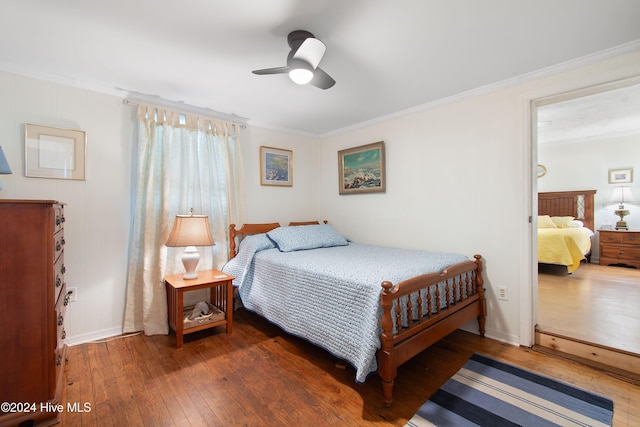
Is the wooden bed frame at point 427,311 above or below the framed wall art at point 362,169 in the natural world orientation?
below

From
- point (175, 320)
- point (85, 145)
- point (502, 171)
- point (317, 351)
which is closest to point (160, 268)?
point (175, 320)

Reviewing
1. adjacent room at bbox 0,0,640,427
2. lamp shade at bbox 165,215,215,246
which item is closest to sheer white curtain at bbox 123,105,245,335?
adjacent room at bbox 0,0,640,427

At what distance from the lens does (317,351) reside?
2305 mm

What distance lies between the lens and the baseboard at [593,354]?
6.32 ft

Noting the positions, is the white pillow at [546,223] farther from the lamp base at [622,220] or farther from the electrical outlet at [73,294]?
the electrical outlet at [73,294]

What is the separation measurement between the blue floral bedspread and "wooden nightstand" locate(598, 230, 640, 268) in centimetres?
427

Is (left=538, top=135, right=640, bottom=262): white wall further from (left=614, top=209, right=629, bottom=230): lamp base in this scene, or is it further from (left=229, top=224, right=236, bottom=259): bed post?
(left=229, top=224, right=236, bottom=259): bed post

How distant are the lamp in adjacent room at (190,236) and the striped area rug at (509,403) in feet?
6.72

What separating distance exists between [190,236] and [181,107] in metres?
1.39

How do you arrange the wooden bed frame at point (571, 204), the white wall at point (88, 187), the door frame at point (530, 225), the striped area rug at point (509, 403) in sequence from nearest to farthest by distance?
the striped area rug at point (509, 403), the white wall at point (88, 187), the door frame at point (530, 225), the wooden bed frame at point (571, 204)

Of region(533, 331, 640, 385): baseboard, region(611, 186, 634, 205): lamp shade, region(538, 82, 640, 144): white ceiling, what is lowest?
region(533, 331, 640, 385): baseboard

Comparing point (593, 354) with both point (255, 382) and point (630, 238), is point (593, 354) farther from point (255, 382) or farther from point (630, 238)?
point (630, 238)

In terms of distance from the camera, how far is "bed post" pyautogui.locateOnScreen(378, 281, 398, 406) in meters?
1.59

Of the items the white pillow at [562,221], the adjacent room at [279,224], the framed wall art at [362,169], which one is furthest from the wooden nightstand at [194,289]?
the white pillow at [562,221]
